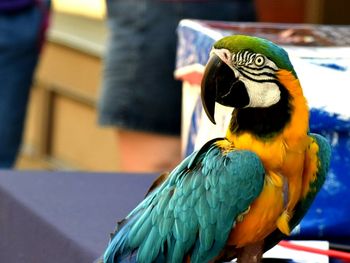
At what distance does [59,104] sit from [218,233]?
2.84m

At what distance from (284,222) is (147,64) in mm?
1223

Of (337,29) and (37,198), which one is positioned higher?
(337,29)

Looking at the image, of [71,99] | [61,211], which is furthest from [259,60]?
[71,99]

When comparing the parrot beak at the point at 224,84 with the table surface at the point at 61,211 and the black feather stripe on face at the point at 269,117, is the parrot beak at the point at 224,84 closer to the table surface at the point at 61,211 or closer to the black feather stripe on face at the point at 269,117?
the black feather stripe on face at the point at 269,117

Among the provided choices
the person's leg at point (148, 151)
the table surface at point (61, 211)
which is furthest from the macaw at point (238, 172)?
the person's leg at point (148, 151)

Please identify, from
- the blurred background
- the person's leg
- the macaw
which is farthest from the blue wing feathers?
the blurred background

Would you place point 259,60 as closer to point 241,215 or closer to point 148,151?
point 241,215

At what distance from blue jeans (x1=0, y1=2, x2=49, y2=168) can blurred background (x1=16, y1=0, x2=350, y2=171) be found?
800mm

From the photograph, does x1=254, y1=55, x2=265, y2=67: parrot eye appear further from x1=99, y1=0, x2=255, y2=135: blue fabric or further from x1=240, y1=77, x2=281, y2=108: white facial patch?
x1=99, y1=0, x2=255, y2=135: blue fabric

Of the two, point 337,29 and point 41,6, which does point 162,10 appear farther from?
point 337,29

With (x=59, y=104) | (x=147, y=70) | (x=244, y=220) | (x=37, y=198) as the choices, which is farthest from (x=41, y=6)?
(x=244, y=220)

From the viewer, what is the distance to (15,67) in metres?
2.33

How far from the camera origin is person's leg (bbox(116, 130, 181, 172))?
1991 millimetres

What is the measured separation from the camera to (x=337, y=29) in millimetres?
1513
